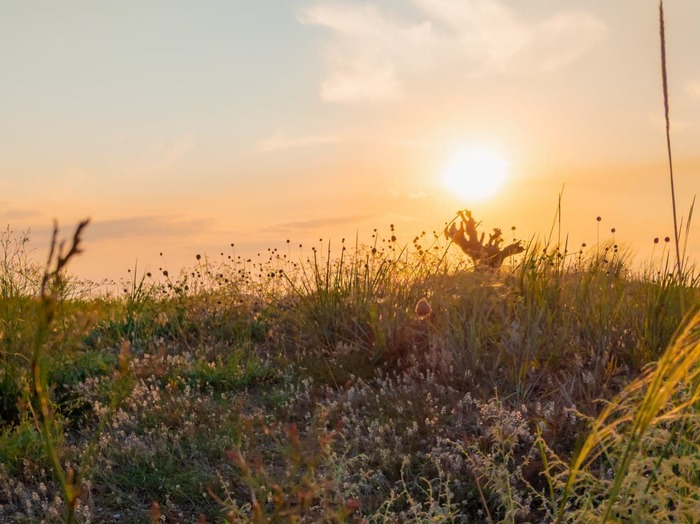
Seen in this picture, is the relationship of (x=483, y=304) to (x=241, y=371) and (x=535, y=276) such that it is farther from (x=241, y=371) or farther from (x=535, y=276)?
(x=241, y=371)

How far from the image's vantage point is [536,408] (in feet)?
15.9

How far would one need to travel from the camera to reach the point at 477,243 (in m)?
9.70

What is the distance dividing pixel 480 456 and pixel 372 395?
1.57 meters

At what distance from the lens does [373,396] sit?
18.8 feet

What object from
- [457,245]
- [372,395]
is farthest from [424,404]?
[457,245]

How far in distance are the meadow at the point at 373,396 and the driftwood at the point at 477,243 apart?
1294 mm

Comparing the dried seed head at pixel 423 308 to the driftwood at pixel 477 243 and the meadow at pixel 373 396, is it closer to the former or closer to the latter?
the meadow at pixel 373 396

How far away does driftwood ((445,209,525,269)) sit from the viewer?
9594mm

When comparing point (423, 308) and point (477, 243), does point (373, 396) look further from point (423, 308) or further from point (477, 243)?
point (477, 243)

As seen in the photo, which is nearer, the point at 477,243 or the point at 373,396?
the point at 373,396

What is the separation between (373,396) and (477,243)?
14.4ft

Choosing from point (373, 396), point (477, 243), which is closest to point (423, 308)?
point (373, 396)

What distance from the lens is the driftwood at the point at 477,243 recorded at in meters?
9.59

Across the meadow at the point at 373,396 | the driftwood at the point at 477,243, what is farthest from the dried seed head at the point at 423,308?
the driftwood at the point at 477,243
